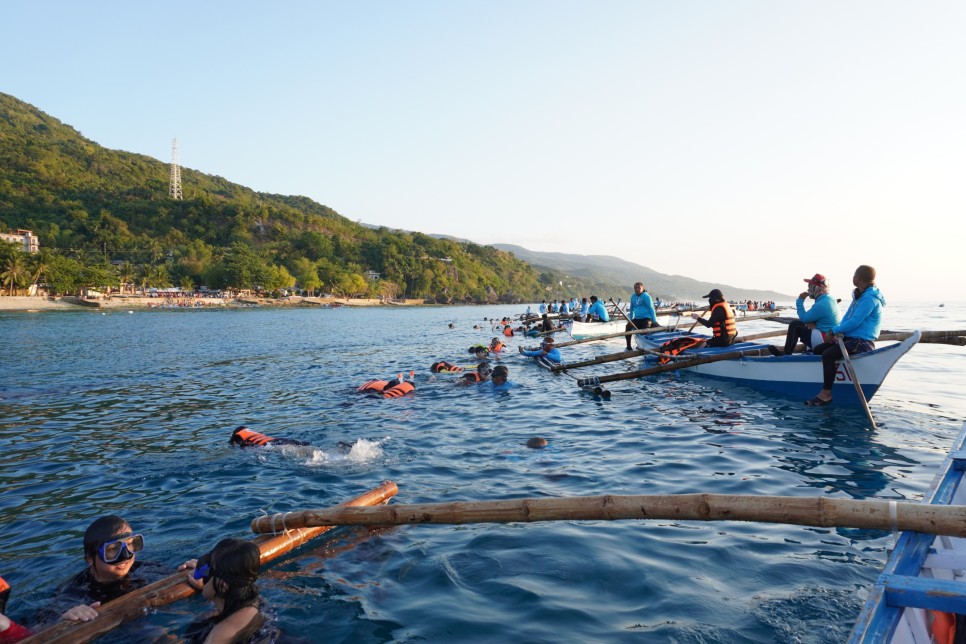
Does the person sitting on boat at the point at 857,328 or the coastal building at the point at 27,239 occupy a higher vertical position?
the coastal building at the point at 27,239

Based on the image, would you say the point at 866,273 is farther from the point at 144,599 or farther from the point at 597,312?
the point at 597,312

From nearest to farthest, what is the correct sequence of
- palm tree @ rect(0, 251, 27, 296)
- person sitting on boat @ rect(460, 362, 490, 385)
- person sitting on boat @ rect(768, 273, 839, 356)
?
1. person sitting on boat @ rect(768, 273, 839, 356)
2. person sitting on boat @ rect(460, 362, 490, 385)
3. palm tree @ rect(0, 251, 27, 296)

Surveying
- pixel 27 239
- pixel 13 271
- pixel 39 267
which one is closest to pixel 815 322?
pixel 13 271

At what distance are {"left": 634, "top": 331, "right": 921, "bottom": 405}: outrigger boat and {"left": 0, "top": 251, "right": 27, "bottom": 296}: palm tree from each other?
→ 108 m

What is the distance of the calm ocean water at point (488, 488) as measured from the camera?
16.3 feet

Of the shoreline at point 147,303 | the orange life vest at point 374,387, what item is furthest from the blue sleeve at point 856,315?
the shoreline at point 147,303

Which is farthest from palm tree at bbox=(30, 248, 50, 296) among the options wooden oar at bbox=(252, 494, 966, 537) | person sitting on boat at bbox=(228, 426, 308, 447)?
wooden oar at bbox=(252, 494, 966, 537)

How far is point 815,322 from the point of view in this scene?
1462 centimetres

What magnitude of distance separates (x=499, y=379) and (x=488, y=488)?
960 cm

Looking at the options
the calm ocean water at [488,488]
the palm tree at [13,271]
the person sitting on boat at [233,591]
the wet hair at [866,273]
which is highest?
the palm tree at [13,271]

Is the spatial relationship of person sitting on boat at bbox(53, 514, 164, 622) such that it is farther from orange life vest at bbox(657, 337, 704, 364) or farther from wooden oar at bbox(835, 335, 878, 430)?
orange life vest at bbox(657, 337, 704, 364)

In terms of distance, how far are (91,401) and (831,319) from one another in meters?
22.2

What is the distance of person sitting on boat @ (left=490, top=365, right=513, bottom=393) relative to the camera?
704 inches

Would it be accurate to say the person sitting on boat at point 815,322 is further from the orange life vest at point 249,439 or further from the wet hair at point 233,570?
the wet hair at point 233,570
